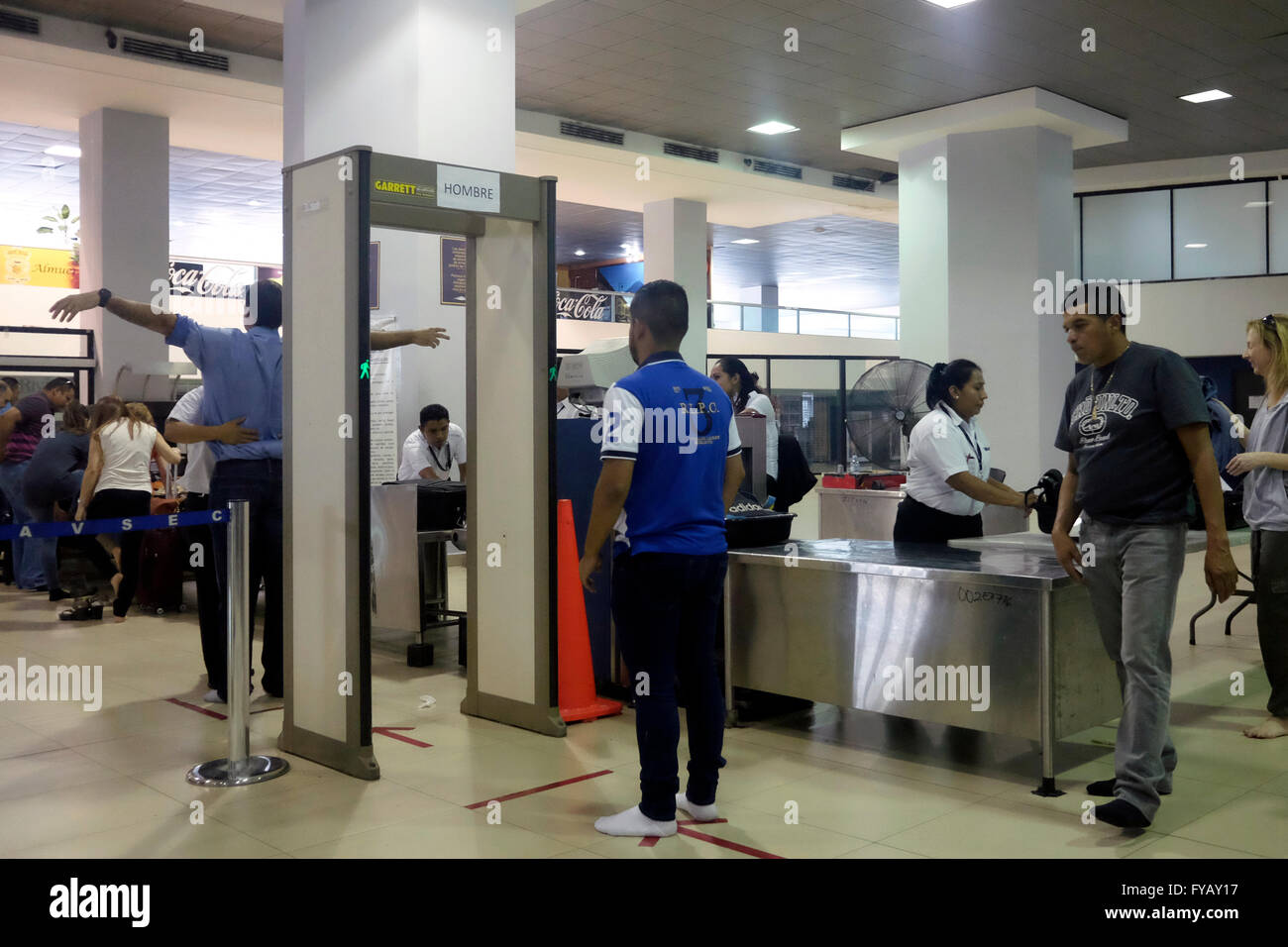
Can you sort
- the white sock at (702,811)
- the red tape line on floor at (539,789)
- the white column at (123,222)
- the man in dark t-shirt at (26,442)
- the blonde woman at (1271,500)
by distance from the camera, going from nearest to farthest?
1. the white sock at (702,811)
2. the red tape line on floor at (539,789)
3. the blonde woman at (1271,500)
4. the man in dark t-shirt at (26,442)
5. the white column at (123,222)

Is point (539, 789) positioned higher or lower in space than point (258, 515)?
lower

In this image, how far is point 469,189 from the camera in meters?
4.17

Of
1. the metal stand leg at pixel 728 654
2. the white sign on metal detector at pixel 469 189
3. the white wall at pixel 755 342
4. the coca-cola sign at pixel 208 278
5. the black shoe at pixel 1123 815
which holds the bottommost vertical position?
the black shoe at pixel 1123 815

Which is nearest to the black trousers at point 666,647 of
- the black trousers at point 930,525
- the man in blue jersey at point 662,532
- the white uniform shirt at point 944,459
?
the man in blue jersey at point 662,532

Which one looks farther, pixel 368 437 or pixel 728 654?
pixel 728 654

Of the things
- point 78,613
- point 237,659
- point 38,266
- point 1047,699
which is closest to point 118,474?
point 78,613

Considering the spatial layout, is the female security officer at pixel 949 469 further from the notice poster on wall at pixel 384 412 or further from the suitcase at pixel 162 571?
the suitcase at pixel 162 571

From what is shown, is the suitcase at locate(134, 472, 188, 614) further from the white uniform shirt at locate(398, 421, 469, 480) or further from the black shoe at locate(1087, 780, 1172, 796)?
the black shoe at locate(1087, 780, 1172, 796)

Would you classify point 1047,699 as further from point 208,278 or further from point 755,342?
point 208,278

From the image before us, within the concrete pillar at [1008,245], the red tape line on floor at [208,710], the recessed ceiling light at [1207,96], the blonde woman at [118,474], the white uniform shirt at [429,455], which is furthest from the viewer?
the concrete pillar at [1008,245]

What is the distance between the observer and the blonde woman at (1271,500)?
440 cm

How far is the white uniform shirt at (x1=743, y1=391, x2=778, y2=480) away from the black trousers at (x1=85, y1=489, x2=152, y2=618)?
3.98m

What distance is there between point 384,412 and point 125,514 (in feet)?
6.35

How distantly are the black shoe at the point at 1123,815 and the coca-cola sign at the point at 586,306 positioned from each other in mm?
12993
